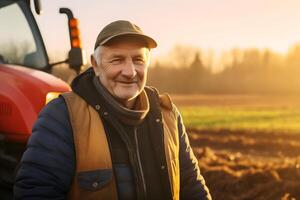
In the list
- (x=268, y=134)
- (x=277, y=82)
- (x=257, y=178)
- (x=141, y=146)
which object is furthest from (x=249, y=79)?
(x=141, y=146)

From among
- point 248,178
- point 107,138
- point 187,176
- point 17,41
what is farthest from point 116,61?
point 248,178

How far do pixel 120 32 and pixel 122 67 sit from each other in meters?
0.19

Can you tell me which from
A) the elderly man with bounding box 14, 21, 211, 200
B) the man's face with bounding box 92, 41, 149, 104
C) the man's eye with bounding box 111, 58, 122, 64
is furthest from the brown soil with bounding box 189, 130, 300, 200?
the man's eye with bounding box 111, 58, 122, 64

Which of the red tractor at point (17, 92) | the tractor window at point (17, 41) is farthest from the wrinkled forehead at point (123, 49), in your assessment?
the tractor window at point (17, 41)

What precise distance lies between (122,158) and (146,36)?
60 cm

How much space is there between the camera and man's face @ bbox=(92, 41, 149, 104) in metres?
2.67

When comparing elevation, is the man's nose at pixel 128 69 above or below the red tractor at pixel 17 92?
above

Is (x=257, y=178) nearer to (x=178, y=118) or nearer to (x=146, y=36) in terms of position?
(x=178, y=118)

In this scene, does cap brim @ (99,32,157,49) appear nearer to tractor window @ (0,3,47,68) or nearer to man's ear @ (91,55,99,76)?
man's ear @ (91,55,99,76)

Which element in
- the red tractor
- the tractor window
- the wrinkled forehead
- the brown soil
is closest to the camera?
the wrinkled forehead

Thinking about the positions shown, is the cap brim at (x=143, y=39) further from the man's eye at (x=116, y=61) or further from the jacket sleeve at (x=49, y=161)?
the jacket sleeve at (x=49, y=161)

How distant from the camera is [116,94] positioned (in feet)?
8.89

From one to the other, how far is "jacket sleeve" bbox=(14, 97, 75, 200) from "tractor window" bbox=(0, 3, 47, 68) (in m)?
2.49

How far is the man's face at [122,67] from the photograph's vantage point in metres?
2.67
